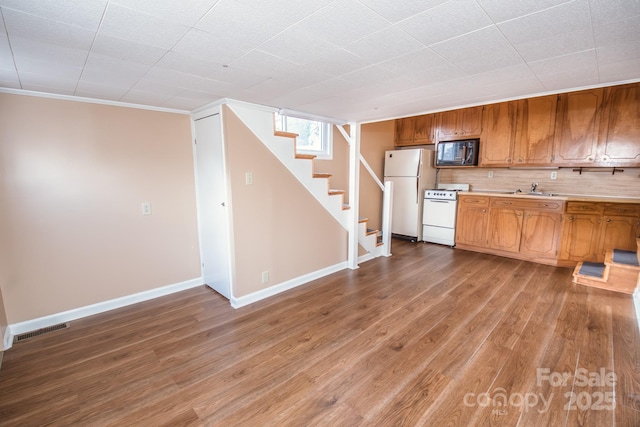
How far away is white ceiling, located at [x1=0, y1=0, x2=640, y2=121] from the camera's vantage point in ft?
4.09

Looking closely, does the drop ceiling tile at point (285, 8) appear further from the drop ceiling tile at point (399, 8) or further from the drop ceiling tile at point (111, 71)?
the drop ceiling tile at point (111, 71)

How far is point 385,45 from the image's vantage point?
1.60 meters

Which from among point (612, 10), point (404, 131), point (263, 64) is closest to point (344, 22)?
point (263, 64)

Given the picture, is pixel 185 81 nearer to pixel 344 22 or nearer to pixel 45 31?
pixel 45 31

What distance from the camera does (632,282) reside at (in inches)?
121

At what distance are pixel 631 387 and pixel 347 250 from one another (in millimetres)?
2826

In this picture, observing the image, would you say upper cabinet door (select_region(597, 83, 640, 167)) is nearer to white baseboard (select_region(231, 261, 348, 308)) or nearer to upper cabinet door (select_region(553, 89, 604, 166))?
upper cabinet door (select_region(553, 89, 604, 166))

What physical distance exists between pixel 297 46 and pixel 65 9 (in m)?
1.03

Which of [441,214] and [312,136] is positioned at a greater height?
[312,136]

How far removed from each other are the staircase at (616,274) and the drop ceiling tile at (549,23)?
294 cm

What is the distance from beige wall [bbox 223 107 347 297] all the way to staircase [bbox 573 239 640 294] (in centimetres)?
318

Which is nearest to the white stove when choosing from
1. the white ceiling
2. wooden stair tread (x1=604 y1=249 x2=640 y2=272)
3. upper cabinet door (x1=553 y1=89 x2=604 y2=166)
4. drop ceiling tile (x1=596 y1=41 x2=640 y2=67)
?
upper cabinet door (x1=553 y1=89 x2=604 y2=166)

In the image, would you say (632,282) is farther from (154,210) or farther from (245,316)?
(154,210)

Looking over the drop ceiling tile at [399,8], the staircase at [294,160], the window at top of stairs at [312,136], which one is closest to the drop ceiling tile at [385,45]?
the drop ceiling tile at [399,8]
